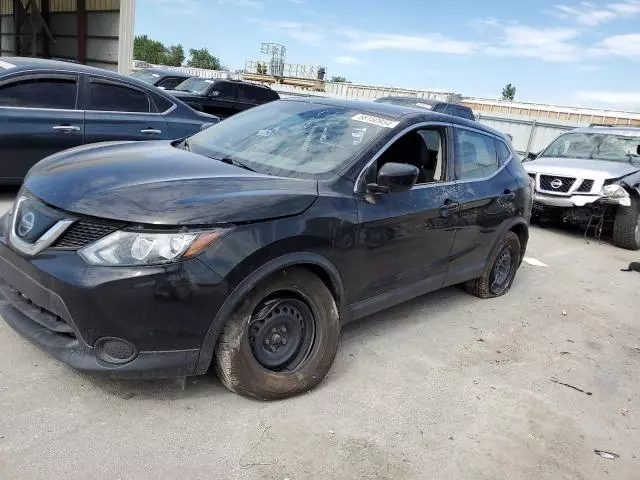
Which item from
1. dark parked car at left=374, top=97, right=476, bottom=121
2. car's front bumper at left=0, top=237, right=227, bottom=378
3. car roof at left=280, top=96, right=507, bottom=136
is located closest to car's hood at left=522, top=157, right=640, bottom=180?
dark parked car at left=374, top=97, right=476, bottom=121

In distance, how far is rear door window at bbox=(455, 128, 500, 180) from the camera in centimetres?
441

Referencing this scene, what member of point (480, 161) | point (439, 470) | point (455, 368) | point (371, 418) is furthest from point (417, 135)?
point (439, 470)

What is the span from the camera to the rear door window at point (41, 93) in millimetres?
5891

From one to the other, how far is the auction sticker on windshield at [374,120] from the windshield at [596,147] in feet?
22.2

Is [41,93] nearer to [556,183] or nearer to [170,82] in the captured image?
[556,183]

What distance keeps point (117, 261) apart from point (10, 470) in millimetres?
957

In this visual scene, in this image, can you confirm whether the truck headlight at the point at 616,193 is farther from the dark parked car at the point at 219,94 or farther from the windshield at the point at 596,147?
the dark parked car at the point at 219,94

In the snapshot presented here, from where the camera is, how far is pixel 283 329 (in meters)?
3.09

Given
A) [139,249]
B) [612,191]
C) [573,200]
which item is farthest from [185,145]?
[612,191]

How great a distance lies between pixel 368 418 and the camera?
305cm

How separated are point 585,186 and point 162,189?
726cm

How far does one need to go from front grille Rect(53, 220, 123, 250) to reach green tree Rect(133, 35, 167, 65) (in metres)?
97.1

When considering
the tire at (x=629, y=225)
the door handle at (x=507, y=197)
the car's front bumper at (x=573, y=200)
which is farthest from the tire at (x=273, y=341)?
the tire at (x=629, y=225)

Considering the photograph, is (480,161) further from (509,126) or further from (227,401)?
(509,126)
